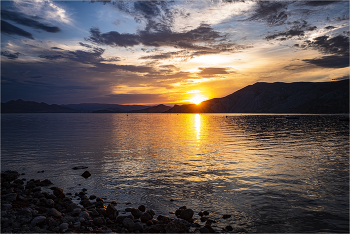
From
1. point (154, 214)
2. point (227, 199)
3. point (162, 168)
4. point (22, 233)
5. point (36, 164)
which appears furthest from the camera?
point (36, 164)

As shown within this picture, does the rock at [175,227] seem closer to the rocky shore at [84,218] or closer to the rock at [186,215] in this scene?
the rocky shore at [84,218]

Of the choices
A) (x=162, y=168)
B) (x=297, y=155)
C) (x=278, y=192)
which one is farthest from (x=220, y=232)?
(x=297, y=155)

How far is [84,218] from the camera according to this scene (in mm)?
10656

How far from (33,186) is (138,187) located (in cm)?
788

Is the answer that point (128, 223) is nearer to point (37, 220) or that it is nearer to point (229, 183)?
point (37, 220)

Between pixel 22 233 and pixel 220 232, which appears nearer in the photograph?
pixel 22 233

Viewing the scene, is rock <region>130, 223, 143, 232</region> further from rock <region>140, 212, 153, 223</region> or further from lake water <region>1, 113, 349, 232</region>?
lake water <region>1, 113, 349, 232</region>

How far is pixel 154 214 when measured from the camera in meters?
11.6

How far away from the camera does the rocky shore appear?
9642 mm

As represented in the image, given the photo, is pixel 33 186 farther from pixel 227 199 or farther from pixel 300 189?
pixel 300 189

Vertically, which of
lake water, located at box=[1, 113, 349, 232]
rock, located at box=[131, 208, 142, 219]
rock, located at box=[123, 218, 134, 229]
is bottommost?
lake water, located at box=[1, 113, 349, 232]

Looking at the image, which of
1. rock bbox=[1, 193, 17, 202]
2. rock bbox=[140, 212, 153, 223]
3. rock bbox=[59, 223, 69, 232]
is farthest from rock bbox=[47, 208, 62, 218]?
rock bbox=[140, 212, 153, 223]

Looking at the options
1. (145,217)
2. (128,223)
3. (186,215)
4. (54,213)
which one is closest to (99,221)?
(128,223)

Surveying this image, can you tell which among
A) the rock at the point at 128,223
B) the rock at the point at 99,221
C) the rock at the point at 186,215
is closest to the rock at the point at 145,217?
the rock at the point at 128,223
